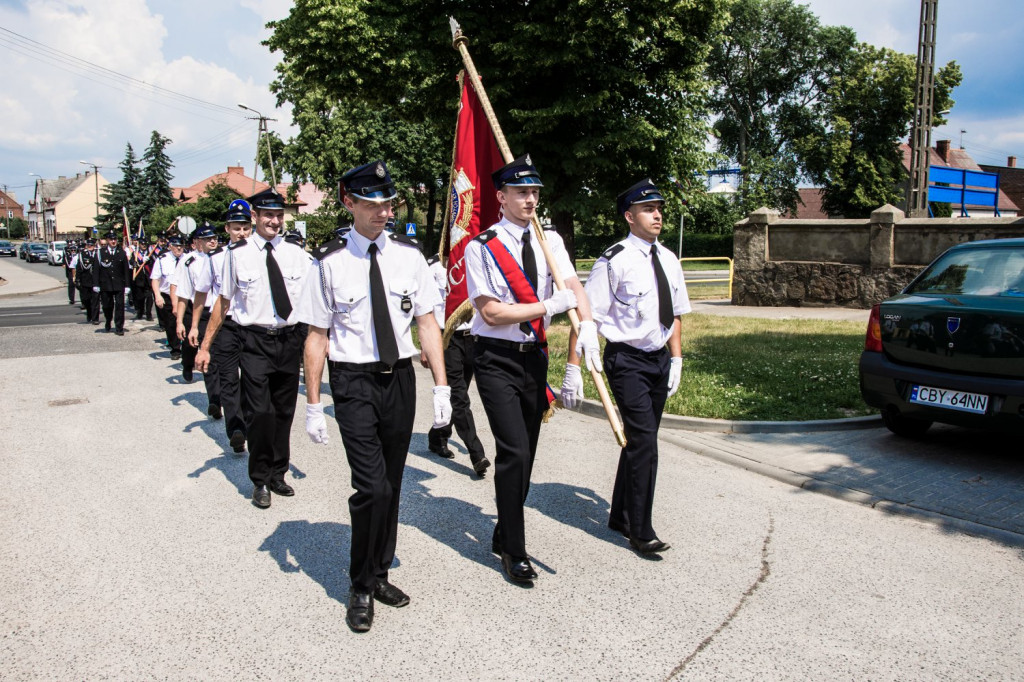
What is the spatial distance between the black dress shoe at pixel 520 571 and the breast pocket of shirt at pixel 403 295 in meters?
1.40

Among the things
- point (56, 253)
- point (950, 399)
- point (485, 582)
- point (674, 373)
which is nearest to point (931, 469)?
point (950, 399)

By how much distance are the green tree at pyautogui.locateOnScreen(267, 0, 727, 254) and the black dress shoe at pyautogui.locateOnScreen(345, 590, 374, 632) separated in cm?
1257

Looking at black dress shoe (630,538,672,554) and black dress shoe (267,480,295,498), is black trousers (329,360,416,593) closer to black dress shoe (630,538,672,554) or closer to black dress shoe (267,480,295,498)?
black dress shoe (630,538,672,554)

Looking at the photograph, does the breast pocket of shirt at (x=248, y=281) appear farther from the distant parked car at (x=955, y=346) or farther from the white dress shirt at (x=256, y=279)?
the distant parked car at (x=955, y=346)

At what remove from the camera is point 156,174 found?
67.6m

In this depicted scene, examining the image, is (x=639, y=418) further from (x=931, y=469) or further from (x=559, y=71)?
(x=559, y=71)

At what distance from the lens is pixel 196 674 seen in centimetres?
327

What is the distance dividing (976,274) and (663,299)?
3.42 metres

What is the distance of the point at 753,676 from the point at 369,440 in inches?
77.7

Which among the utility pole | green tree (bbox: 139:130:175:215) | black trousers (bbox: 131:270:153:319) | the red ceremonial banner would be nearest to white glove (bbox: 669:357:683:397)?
the red ceremonial banner

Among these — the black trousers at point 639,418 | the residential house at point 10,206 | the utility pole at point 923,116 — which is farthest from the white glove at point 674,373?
the residential house at point 10,206

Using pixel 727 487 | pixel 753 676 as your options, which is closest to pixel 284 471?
pixel 727 487

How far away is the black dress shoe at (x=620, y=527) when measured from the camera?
4.79 metres

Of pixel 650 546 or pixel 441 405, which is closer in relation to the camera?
pixel 441 405
